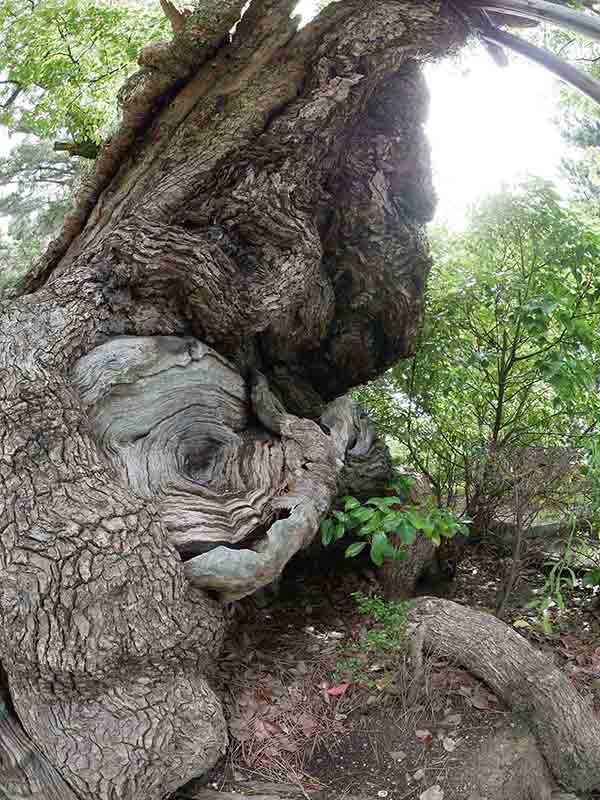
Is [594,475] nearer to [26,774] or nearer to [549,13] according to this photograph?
[549,13]

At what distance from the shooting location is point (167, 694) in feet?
9.00

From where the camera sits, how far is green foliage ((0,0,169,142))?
5602 mm

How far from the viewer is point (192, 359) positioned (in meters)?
3.65

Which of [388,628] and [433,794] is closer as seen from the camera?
[433,794]

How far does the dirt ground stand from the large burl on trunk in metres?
0.31

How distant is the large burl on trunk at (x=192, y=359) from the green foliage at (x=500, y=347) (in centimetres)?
57

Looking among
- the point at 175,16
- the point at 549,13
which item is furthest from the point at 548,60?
the point at 175,16

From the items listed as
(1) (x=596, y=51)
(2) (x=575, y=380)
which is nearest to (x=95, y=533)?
(2) (x=575, y=380)

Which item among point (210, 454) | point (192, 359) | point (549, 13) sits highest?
point (549, 13)

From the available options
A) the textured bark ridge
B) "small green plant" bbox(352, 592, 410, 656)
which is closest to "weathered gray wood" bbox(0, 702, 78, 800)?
the textured bark ridge

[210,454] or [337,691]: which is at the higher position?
[210,454]

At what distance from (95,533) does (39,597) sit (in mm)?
295

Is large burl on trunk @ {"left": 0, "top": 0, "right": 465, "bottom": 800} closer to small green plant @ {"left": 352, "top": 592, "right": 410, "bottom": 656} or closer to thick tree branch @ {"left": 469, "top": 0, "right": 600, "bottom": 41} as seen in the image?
thick tree branch @ {"left": 469, "top": 0, "right": 600, "bottom": 41}

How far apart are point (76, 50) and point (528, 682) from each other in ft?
19.2
